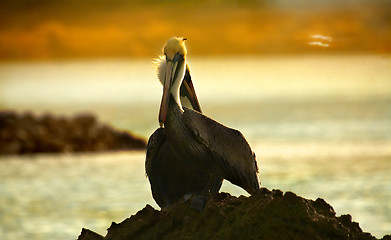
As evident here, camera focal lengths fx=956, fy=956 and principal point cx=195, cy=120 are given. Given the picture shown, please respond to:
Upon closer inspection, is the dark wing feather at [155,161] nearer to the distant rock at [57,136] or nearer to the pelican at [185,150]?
the pelican at [185,150]

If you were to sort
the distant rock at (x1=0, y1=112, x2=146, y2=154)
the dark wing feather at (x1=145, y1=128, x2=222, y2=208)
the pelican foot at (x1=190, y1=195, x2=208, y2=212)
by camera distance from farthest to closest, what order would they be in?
the distant rock at (x1=0, y1=112, x2=146, y2=154) → the dark wing feather at (x1=145, y1=128, x2=222, y2=208) → the pelican foot at (x1=190, y1=195, x2=208, y2=212)

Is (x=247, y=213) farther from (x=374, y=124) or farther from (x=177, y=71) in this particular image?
(x=374, y=124)

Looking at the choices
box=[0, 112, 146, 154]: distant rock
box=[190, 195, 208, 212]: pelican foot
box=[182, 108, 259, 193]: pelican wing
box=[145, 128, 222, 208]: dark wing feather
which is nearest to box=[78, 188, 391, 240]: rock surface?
box=[190, 195, 208, 212]: pelican foot

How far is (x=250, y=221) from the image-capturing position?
30.2 ft

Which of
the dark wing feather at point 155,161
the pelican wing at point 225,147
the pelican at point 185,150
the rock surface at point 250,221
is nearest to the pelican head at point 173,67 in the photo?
the pelican at point 185,150

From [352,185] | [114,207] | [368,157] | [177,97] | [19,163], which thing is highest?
[368,157]

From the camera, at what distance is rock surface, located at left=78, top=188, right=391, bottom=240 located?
9.18 metres

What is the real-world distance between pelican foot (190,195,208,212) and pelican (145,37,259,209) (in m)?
0.40

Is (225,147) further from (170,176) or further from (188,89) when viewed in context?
(188,89)

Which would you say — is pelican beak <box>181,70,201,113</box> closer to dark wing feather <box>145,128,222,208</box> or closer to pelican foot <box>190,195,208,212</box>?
dark wing feather <box>145,128,222,208</box>

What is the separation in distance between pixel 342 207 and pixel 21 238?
23.9ft

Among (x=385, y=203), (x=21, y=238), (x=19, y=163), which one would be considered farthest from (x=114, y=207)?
(x=19, y=163)

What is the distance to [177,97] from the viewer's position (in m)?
10.2

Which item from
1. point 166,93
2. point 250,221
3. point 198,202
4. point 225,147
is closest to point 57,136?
point 166,93
